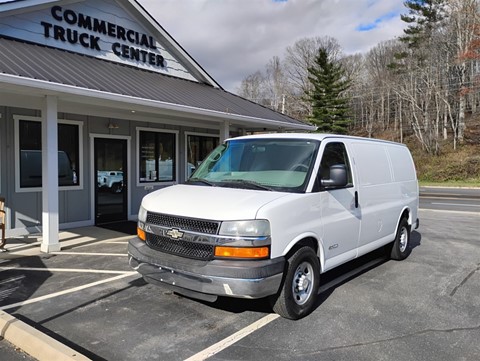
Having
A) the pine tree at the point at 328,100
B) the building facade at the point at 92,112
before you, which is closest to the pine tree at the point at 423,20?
the pine tree at the point at 328,100

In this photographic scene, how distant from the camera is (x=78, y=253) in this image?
7.64 m

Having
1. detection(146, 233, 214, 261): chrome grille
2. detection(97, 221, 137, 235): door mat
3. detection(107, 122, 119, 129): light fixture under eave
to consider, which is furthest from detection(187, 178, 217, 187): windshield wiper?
detection(107, 122, 119, 129): light fixture under eave

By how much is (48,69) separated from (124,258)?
3.89 metres

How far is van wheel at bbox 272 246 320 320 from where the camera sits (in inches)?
169

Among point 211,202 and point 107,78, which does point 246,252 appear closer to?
point 211,202

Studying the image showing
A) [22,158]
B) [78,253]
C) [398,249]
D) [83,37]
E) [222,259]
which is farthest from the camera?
[83,37]

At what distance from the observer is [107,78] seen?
354 inches

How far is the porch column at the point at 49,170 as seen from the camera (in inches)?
297

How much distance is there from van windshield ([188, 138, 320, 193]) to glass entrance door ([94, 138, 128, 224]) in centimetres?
601

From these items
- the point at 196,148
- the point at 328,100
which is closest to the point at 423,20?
the point at 328,100

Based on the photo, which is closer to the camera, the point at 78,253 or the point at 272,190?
the point at 272,190

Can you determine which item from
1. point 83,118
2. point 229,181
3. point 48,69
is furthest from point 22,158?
point 229,181

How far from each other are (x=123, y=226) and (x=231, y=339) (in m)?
7.34

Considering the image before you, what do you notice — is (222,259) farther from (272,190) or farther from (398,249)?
(398,249)
